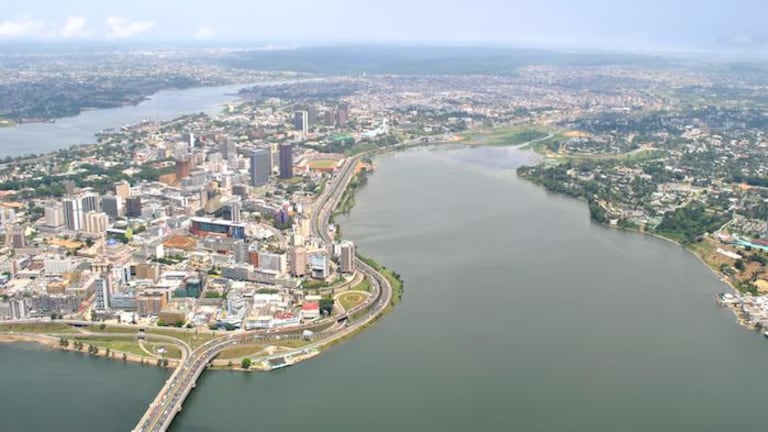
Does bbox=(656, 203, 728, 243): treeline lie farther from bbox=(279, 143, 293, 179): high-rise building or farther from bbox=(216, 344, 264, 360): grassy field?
bbox=(279, 143, 293, 179): high-rise building

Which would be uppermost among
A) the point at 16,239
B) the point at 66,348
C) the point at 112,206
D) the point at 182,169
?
the point at 182,169

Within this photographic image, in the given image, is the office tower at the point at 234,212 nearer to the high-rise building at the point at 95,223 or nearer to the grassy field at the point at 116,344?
the high-rise building at the point at 95,223

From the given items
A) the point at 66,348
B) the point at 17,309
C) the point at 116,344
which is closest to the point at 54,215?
the point at 17,309

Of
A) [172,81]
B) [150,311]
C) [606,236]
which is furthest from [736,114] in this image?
[172,81]

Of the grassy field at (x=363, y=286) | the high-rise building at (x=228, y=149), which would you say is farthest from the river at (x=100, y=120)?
the grassy field at (x=363, y=286)

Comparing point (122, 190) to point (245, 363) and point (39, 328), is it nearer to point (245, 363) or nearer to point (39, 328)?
point (39, 328)
